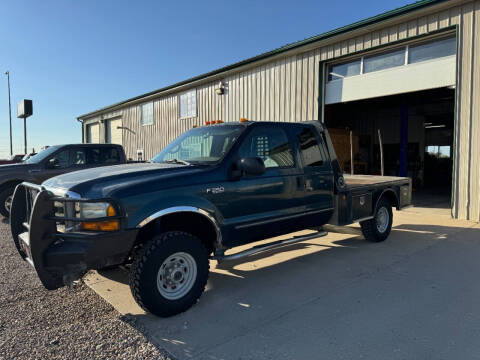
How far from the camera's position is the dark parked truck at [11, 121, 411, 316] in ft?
9.46

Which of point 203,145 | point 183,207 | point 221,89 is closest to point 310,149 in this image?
point 203,145

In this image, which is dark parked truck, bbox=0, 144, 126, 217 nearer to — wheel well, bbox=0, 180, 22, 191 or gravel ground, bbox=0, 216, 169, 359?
wheel well, bbox=0, 180, 22, 191

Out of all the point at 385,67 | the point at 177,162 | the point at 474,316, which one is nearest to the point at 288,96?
the point at 385,67

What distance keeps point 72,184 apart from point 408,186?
19.5 ft

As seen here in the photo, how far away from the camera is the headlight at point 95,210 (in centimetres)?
288

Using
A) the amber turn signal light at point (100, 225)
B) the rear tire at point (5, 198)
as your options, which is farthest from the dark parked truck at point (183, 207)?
the rear tire at point (5, 198)

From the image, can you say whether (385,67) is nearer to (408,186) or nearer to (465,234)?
Answer: (408,186)

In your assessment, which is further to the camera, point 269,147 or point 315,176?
point 315,176

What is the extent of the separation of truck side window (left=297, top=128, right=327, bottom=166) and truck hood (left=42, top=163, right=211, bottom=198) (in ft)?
5.20

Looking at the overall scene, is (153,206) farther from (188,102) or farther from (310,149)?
(188,102)

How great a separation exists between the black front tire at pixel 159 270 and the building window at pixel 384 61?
8.36m

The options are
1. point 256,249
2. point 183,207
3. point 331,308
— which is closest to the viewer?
point 183,207

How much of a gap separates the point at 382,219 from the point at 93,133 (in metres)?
24.3

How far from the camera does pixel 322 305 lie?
3518 millimetres
